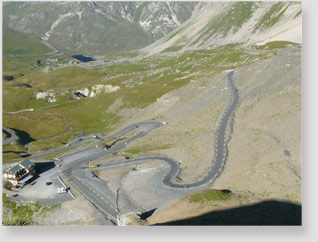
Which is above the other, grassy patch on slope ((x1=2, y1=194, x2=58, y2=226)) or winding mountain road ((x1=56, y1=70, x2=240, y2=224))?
winding mountain road ((x1=56, y1=70, x2=240, y2=224))

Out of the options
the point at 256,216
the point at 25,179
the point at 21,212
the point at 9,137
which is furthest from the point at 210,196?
the point at 9,137

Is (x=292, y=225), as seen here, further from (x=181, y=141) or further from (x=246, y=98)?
(x=246, y=98)

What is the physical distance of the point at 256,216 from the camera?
49.8 m

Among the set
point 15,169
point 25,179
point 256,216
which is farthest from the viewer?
point 25,179

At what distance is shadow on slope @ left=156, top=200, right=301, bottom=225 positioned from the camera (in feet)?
158

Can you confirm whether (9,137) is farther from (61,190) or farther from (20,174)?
(61,190)

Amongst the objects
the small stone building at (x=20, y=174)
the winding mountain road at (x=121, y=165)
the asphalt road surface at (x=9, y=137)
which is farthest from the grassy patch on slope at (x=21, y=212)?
the asphalt road surface at (x=9, y=137)

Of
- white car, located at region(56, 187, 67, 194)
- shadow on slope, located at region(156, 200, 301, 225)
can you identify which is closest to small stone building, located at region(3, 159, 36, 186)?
white car, located at region(56, 187, 67, 194)

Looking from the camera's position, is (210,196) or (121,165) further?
(121,165)

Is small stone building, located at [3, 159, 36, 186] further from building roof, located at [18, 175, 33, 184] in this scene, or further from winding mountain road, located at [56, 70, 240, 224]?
winding mountain road, located at [56, 70, 240, 224]

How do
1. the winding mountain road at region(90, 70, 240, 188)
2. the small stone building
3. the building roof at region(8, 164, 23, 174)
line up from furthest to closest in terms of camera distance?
the small stone building, the building roof at region(8, 164, 23, 174), the winding mountain road at region(90, 70, 240, 188)

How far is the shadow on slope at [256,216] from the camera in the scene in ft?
158

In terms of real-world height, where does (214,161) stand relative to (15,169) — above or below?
above

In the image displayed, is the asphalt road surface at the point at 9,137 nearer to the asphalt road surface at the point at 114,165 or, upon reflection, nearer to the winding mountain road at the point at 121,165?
the asphalt road surface at the point at 114,165
